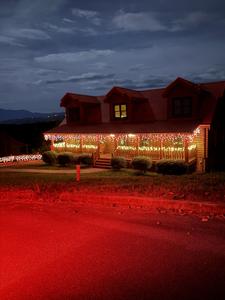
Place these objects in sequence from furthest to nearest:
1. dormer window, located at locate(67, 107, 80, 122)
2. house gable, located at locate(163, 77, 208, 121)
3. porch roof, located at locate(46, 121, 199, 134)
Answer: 1. dormer window, located at locate(67, 107, 80, 122)
2. house gable, located at locate(163, 77, 208, 121)
3. porch roof, located at locate(46, 121, 199, 134)

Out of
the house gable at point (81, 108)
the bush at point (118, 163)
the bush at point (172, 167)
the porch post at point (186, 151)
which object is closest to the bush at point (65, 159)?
the house gable at point (81, 108)

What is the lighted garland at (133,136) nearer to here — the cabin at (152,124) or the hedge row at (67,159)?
the cabin at (152,124)

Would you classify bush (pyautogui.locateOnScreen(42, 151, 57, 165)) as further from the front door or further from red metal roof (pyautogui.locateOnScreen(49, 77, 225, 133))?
the front door

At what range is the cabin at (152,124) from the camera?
21.7 m

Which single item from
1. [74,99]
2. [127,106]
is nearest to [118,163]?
[127,106]

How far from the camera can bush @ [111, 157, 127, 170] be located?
22.2 m

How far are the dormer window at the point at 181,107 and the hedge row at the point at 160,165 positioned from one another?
3761 mm

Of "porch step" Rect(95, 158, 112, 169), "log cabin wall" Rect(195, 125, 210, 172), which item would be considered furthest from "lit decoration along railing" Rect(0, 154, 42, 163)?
"log cabin wall" Rect(195, 125, 210, 172)

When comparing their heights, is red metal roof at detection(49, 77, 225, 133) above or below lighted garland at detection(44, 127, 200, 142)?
above

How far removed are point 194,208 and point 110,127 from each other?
1640 cm

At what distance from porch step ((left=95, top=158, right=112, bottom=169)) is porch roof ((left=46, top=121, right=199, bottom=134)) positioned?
2172mm

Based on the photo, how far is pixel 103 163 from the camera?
24.1 meters

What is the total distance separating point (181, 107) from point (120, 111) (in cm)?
526

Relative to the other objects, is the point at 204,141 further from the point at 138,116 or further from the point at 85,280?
the point at 85,280
